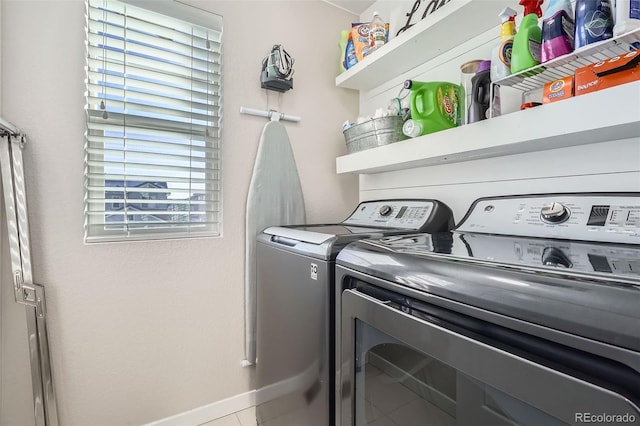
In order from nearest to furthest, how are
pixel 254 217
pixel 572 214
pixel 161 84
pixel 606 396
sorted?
pixel 606 396
pixel 572 214
pixel 161 84
pixel 254 217

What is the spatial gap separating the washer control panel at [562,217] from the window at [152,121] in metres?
1.25

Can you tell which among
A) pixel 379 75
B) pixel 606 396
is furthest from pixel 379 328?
pixel 379 75

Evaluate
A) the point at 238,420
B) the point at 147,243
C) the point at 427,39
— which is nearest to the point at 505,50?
the point at 427,39

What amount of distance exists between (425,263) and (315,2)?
6.13ft

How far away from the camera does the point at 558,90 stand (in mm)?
883

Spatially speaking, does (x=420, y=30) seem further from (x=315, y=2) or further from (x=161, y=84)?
(x=161, y=84)

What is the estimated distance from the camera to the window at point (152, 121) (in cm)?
134

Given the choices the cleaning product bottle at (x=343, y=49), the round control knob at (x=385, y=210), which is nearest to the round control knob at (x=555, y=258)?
the round control knob at (x=385, y=210)

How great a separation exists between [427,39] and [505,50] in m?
0.46

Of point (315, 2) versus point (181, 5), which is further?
point (315, 2)

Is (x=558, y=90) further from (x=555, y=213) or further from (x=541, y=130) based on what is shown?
(x=555, y=213)

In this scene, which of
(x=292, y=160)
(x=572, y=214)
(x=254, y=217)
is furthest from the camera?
(x=292, y=160)

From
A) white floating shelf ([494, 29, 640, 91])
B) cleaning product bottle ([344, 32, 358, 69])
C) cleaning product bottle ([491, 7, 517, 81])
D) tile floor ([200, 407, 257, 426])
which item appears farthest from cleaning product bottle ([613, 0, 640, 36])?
tile floor ([200, 407, 257, 426])

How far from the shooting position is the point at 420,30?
4.20 ft
